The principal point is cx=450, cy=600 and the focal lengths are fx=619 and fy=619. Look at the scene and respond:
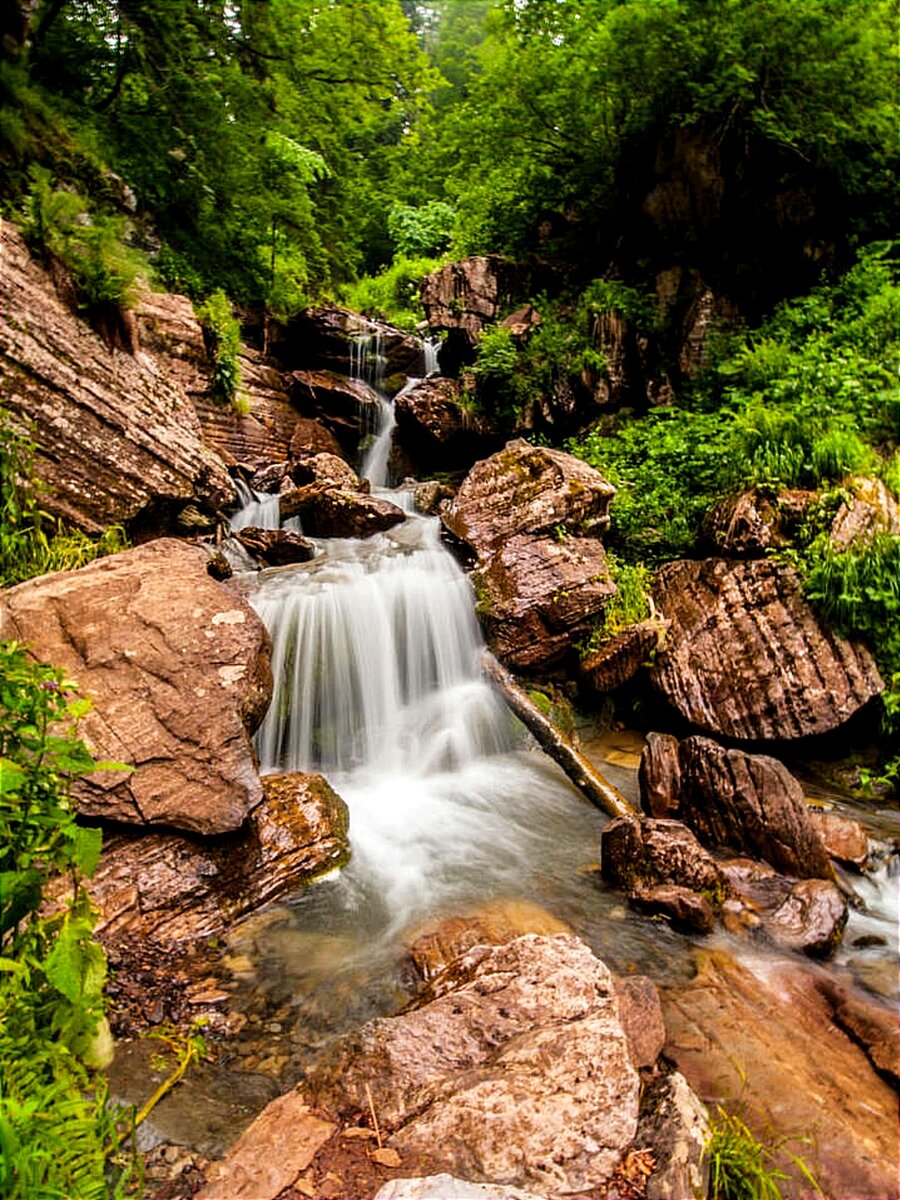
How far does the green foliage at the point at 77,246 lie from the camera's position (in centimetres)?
573

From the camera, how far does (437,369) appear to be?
1420cm

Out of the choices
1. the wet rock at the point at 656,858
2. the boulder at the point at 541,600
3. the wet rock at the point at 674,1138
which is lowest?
the wet rock at the point at 656,858

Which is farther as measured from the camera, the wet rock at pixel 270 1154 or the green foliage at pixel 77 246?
the green foliage at pixel 77 246

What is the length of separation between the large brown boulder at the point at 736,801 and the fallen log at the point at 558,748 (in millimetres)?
268

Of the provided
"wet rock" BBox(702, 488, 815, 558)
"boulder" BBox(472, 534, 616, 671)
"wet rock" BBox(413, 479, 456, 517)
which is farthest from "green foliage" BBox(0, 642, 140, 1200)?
"wet rock" BBox(413, 479, 456, 517)

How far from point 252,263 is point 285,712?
10.8 metres

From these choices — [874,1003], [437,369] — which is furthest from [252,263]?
[874,1003]

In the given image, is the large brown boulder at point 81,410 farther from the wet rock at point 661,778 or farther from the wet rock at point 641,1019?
the wet rock at point 641,1019

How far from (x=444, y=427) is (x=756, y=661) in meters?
7.41

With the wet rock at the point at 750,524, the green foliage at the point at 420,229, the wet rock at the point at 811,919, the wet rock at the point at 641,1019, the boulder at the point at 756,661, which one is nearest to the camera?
the wet rock at the point at 641,1019

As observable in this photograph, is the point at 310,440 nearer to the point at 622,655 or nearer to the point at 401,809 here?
the point at 622,655

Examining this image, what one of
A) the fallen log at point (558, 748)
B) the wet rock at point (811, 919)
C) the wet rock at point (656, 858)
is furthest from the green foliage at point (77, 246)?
the wet rock at point (811, 919)

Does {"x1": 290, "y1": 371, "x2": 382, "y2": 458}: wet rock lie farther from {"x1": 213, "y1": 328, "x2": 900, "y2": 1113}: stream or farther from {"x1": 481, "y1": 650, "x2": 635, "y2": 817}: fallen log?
{"x1": 481, "y1": 650, "x2": 635, "y2": 817}: fallen log

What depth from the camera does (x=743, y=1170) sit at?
6.25ft
